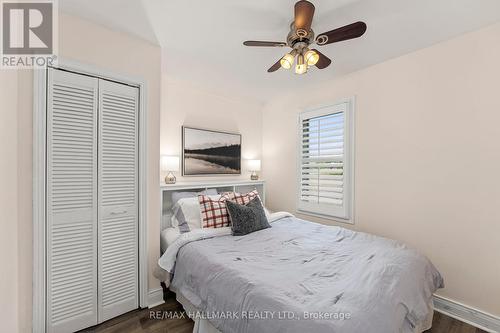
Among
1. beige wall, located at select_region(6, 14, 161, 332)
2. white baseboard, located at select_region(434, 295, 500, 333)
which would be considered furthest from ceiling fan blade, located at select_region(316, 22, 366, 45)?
white baseboard, located at select_region(434, 295, 500, 333)

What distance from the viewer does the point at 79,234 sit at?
1838 millimetres

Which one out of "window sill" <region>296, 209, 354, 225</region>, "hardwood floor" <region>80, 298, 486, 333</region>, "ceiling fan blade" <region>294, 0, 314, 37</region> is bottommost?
"hardwood floor" <region>80, 298, 486, 333</region>

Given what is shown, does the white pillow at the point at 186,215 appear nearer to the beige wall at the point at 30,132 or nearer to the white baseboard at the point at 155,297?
the beige wall at the point at 30,132

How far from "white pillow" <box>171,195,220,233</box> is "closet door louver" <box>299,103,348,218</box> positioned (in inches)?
56.0

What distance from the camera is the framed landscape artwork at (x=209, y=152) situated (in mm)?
3188

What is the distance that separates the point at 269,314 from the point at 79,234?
5.35ft

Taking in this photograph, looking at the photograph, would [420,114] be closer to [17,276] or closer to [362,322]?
[362,322]

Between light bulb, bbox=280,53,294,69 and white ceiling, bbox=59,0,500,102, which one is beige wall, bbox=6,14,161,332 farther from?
light bulb, bbox=280,53,294,69

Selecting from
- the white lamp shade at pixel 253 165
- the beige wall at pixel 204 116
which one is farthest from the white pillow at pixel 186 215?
the white lamp shade at pixel 253 165

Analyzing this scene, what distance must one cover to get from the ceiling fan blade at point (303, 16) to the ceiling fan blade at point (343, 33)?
0.12 metres

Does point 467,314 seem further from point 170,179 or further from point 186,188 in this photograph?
point 170,179

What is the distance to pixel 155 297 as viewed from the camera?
2.20 meters

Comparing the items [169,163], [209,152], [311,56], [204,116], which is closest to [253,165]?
[209,152]

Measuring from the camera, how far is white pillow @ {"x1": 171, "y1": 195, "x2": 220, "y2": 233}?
8.11 ft
